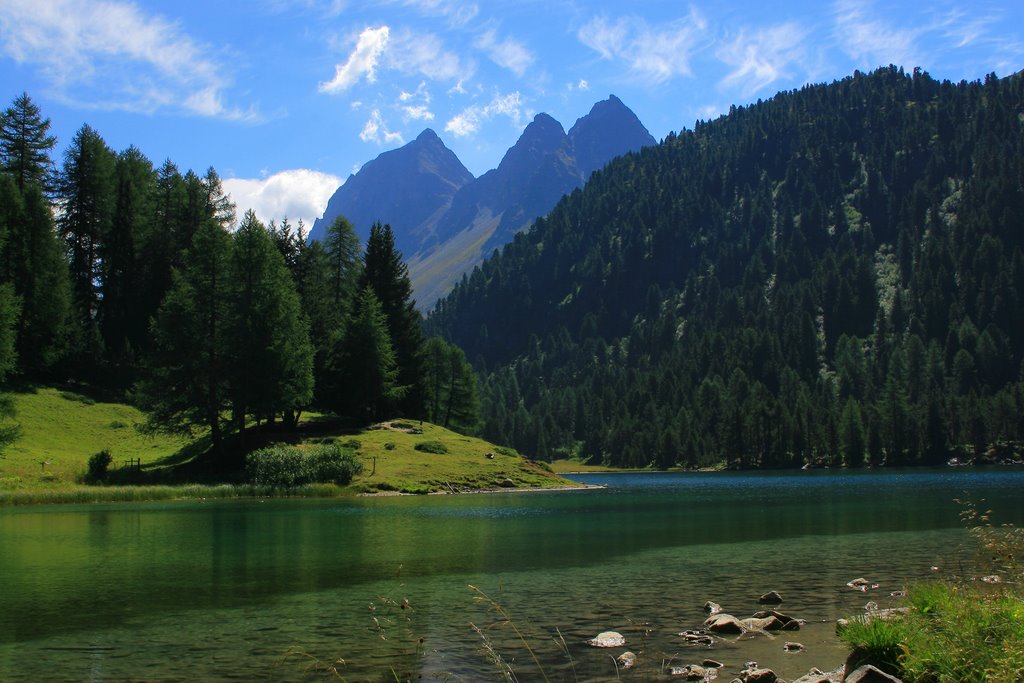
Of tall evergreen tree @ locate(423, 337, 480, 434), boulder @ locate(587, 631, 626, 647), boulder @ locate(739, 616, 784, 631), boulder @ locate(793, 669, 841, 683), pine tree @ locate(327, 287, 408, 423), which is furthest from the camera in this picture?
tall evergreen tree @ locate(423, 337, 480, 434)

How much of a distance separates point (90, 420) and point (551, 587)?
67515mm

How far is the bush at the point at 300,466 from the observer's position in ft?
218

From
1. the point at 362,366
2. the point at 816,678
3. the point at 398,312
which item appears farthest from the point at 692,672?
the point at 398,312

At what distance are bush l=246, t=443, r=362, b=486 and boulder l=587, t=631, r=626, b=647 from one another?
2081 inches

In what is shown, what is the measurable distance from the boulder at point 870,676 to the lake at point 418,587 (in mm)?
1965

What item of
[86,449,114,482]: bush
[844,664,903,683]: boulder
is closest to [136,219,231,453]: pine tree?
[86,449,114,482]: bush

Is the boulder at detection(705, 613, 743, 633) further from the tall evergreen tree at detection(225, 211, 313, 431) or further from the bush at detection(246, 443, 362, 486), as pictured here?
the tall evergreen tree at detection(225, 211, 313, 431)

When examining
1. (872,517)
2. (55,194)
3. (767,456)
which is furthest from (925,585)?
(767,456)

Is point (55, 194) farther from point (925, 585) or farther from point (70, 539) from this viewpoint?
point (925, 585)

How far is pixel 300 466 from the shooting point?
67.1 meters

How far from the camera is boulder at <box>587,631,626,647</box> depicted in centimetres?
1691

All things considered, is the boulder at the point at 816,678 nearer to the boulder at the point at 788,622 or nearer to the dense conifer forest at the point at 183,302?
the boulder at the point at 788,622

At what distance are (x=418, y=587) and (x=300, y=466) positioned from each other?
150 ft

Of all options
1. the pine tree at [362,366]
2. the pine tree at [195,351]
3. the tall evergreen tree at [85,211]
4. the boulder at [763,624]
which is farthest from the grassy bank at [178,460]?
the boulder at [763,624]
